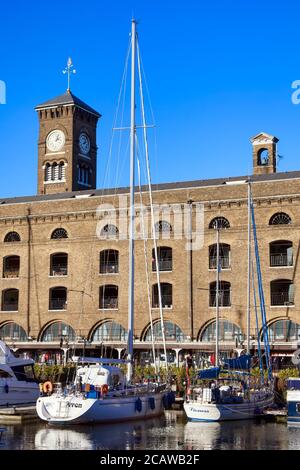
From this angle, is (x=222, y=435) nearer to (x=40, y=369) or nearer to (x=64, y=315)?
(x=40, y=369)

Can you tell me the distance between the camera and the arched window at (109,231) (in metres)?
59.8

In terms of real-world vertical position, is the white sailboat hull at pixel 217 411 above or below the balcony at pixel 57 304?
below

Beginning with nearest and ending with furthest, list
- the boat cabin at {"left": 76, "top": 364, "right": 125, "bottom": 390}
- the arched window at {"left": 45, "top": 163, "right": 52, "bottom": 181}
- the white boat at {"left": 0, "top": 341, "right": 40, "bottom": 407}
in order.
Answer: the boat cabin at {"left": 76, "top": 364, "right": 125, "bottom": 390} < the white boat at {"left": 0, "top": 341, "right": 40, "bottom": 407} < the arched window at {"left": 45, "top": 163, "right": 52, "bottom": 181}

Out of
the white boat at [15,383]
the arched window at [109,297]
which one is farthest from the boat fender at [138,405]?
the arched window at [109,297]

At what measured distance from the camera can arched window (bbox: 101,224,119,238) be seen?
59.8 meters

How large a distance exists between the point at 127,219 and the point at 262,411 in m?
25.3

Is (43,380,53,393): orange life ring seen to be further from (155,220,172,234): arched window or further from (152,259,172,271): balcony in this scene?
(155,220,172,234): arched window

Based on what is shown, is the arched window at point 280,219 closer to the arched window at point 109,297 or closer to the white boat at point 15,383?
the arched window at point 109,297

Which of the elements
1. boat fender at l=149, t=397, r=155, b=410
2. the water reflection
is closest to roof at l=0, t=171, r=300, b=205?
boat fender at l=149, t=397, r=155, b=410

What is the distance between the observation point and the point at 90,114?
84375 millimetres

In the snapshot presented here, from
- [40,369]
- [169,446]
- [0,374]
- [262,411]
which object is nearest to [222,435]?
[169,446]

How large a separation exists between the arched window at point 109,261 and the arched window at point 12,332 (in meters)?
8.42

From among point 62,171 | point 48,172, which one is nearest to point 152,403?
point 62,171

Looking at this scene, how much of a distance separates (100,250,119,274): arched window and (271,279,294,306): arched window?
484 inches
